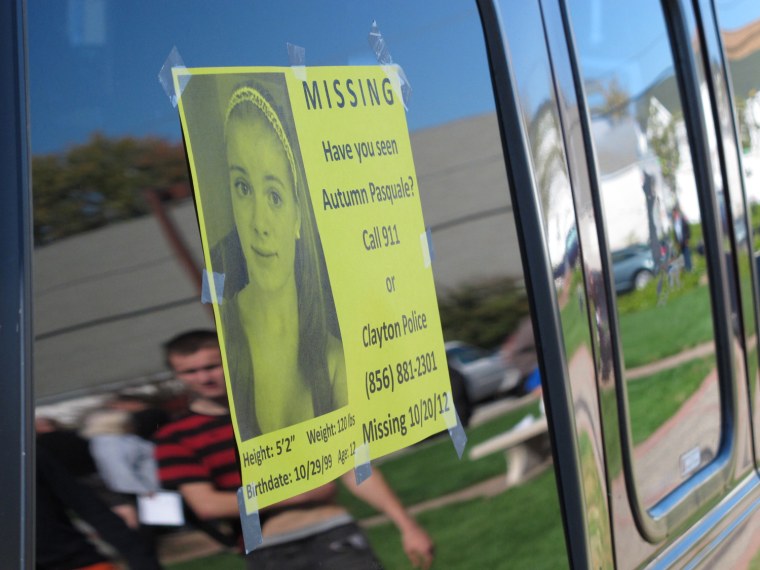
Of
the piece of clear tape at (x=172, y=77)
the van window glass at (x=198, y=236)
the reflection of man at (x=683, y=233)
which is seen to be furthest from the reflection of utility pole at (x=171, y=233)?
the reflection of man at (x=683, y=233)

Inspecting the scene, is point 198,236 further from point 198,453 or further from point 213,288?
point 198,453

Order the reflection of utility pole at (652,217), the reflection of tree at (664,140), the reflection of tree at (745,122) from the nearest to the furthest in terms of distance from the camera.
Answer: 1. the reflection of utility pole at (652,217)
2. the reflection of tree at (664,140)
3. the reflection of tree at (745,122)

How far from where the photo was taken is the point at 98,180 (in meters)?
1.12

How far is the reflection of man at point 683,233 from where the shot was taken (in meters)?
2.40

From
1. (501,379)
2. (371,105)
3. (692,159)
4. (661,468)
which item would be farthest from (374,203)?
(692,159)

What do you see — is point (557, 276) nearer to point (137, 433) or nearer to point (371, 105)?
point (371, 105)

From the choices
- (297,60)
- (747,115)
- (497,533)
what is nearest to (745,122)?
(747,115)

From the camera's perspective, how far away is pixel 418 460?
1503mm

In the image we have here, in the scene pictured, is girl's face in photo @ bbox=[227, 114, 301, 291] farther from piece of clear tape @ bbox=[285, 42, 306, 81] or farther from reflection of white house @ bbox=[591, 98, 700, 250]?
reflection of white house @ bbox=[591, 98, 700, 250]

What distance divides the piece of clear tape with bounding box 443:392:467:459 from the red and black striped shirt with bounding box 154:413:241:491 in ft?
1.47

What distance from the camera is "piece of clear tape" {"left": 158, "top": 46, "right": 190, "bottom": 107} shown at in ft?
3.91

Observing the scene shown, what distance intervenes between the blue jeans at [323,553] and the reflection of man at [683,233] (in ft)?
4.21

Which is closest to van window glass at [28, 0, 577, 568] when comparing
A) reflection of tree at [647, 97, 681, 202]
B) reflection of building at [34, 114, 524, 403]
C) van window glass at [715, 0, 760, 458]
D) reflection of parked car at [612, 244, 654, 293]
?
reflection of building at [34, 114, 524, 403]

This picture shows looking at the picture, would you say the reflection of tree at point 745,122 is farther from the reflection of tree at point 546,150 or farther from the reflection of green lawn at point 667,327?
the reflection of tree at point 546,150
